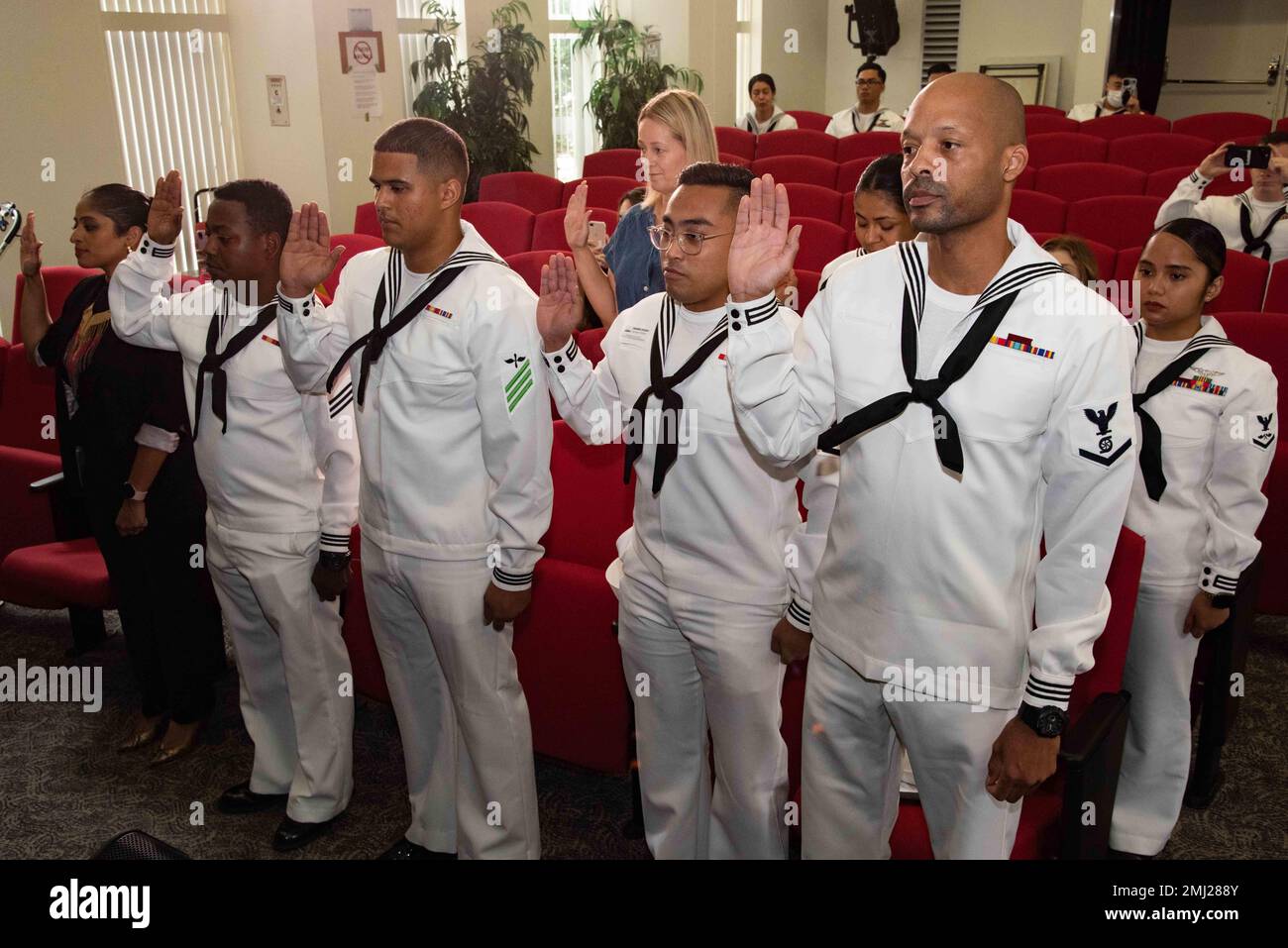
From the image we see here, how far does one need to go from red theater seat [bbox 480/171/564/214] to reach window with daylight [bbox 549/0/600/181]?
2949 mm

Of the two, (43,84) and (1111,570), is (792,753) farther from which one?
(43,84)

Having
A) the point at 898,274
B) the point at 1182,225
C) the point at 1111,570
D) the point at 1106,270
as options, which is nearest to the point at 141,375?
the point at 898,274

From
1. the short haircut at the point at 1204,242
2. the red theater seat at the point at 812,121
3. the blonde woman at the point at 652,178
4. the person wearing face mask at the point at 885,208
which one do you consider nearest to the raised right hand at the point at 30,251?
the blonde woman at the point at 652,178

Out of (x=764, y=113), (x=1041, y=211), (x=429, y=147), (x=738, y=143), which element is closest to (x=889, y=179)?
(x=429, y=147)

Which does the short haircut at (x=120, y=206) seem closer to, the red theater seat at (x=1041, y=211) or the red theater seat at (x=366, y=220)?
the red theater seat at (x=366, y=220)

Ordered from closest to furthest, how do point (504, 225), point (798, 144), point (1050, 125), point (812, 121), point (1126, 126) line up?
point (504, 225) < point (798, 144) < point (1126, 126) < point (1050, 125) < point (812, 121)

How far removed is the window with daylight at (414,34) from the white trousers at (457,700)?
23.2ft

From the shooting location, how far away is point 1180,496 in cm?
252

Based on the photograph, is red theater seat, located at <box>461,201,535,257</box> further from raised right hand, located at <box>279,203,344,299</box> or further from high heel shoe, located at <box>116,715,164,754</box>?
raised right hand, located at <box>279,203,344,299</box>

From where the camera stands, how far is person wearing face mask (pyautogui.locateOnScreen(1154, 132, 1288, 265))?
185 inches

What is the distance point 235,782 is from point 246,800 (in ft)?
0.55

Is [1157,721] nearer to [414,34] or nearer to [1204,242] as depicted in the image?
[1204,242]

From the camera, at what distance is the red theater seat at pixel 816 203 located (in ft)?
19.8

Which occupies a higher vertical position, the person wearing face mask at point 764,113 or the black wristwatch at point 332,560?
the person wearing face mask at point 764,113
